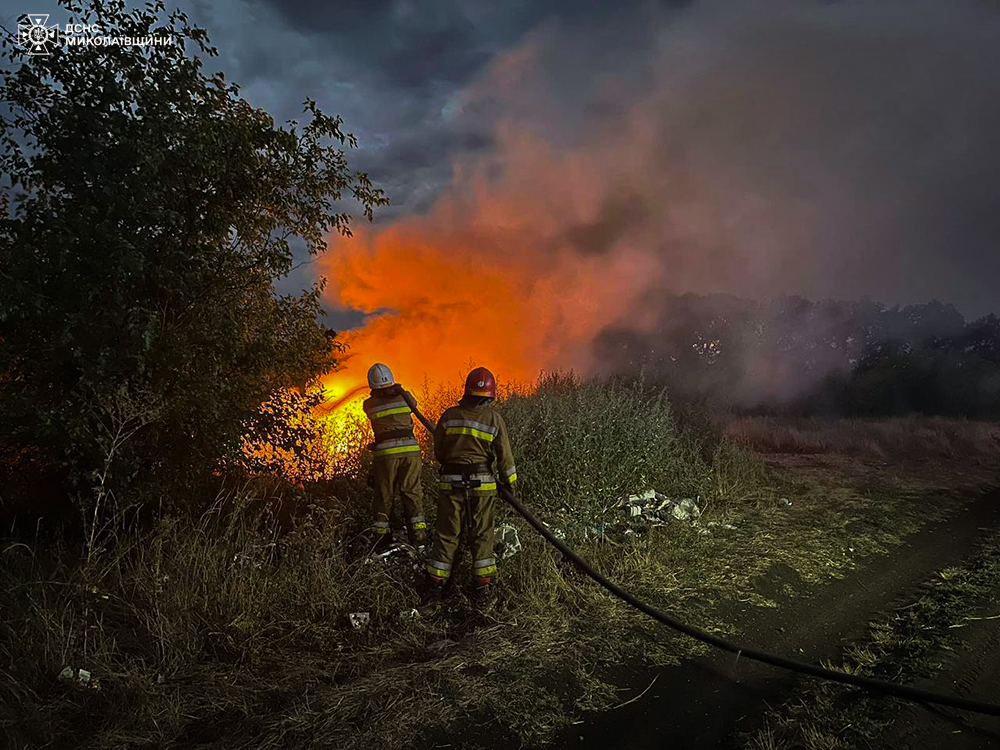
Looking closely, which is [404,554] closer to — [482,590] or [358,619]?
[482,590]

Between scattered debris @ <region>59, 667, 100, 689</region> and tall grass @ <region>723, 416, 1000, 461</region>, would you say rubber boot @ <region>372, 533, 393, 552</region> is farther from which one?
tall grass @ <region>723, 416, 1000, 461</region>

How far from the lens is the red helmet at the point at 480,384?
5695 millimetres

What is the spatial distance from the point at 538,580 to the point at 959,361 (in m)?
38.7

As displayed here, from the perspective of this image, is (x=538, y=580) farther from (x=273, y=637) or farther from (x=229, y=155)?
(x=229, y=155)

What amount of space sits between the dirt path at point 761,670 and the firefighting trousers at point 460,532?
1.71 m

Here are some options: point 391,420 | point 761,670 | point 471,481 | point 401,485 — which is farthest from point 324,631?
point 761,670

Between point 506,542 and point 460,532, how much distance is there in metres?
0.95

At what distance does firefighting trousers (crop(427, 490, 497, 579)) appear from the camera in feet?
18.1

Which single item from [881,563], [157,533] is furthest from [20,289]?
[881,563]

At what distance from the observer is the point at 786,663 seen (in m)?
4.36

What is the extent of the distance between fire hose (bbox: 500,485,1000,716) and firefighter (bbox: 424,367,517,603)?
0.94 ft

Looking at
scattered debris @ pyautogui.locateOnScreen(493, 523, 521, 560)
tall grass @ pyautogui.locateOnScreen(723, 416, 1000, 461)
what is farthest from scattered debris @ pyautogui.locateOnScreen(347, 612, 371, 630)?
tall grass @ pyautogui.locateOnScreen(723, 416, 1000, 461)

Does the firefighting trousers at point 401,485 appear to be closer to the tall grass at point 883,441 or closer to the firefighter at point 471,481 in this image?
the firefighter at point 471,481

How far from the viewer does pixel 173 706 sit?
12.0 feet
